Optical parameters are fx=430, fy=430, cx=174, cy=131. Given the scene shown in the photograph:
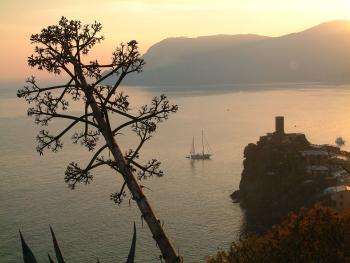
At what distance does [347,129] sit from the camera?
16812cm

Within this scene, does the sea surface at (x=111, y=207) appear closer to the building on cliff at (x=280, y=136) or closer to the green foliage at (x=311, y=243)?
the green foliage at (x=311, y=243)

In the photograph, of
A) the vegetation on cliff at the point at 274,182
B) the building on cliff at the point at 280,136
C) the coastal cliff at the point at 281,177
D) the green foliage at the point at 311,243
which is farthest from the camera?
the building on cliff at the point at 280,136

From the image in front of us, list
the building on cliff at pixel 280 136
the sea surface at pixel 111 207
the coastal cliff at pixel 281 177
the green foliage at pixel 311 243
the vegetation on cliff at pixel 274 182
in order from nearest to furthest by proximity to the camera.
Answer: the green foliage at pixel 311 243 → the sea surface at pixel 111 207 → the coastal cliff at pixel 281 177 → the vegetation on cliff at pixel 274 182 → the building on cliff at pixel 280 136

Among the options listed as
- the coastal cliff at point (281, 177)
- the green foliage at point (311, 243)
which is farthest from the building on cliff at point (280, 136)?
the green foliage at point (311, 243)

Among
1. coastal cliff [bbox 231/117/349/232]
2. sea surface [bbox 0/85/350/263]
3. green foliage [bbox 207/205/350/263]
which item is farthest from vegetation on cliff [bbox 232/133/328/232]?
green foliage [bbox 207/205/350/263]

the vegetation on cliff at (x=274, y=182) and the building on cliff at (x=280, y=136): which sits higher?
the building on cliff at (x=280, y=136)

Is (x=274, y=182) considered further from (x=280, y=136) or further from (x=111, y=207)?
(x=111, y=207)

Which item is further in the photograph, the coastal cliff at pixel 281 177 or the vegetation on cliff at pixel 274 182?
the vegetation on cliff at pixel 274 182

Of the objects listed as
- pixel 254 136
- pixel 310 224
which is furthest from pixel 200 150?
pixel 310 224

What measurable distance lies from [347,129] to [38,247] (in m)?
138

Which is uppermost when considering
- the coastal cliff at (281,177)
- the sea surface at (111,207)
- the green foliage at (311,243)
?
the green foliage at (311,243)

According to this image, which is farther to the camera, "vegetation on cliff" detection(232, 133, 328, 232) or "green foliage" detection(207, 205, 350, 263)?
"vegetation on cliff" detection(232, 133, 328, 232)

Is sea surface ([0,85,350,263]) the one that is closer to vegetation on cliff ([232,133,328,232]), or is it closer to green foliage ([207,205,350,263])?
vegetation on cliff ([232,133,328,232])

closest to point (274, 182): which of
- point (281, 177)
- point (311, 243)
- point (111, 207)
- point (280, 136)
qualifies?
point (281, 177)
